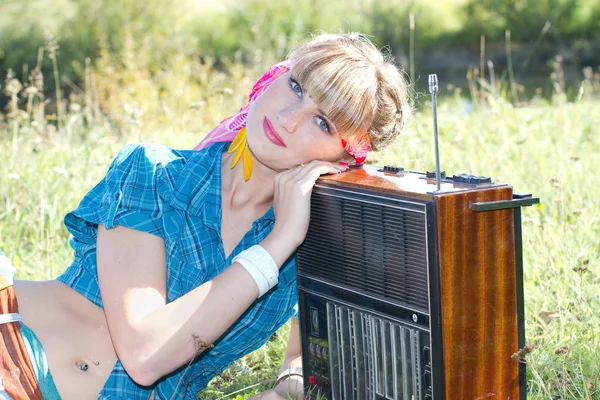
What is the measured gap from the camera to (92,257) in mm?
2115

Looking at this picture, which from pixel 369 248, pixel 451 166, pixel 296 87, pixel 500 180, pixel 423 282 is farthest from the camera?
pixel 451 166

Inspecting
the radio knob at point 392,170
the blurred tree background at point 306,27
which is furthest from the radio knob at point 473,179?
the blurred tree background at point 306,27

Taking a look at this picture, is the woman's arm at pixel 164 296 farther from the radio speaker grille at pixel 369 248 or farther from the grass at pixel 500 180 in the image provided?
the grass at pixel 500 180

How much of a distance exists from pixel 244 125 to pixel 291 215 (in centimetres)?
37

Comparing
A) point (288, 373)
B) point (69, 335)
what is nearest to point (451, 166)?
point (288, 373)

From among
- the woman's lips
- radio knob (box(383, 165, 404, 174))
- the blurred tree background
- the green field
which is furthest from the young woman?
the blurred tree background

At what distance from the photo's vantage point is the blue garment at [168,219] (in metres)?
1.95

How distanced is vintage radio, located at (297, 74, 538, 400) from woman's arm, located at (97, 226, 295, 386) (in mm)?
186

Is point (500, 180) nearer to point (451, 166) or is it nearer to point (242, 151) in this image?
point (451, 166)

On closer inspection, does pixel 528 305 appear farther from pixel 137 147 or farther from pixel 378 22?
pixel 378 22

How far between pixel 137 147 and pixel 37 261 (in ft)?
4.51

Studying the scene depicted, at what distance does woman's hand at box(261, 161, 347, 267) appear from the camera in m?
1.86

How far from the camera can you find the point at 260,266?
6.05 ft

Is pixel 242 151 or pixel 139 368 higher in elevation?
pixel 242 151
